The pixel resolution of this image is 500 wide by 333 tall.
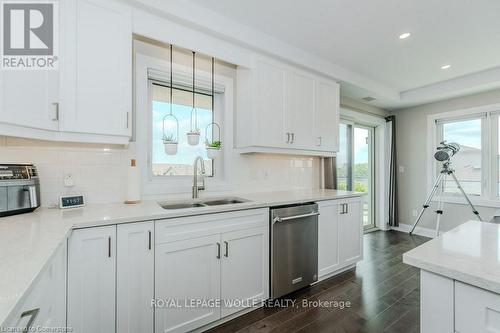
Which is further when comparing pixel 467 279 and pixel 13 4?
pixel 13 4

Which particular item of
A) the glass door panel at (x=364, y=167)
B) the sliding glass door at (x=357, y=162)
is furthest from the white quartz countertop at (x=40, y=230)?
the glass door panel at (x=364, y=167)

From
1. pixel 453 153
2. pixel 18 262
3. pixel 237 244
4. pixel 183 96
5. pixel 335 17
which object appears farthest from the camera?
pixel 453 153

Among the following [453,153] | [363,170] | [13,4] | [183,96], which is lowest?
[363,170]

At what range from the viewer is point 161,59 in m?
2.13

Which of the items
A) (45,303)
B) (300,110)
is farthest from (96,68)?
(300,110)

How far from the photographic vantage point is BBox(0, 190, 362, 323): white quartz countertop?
65 cm

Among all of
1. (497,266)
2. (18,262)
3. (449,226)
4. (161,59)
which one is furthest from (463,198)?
(18,262)

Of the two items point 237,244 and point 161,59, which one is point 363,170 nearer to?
Answer: point 237,244

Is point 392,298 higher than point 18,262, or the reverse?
point 18,262

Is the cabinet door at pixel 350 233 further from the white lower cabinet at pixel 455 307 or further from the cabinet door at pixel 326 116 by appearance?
the white lower cabinet at pixel 455 307

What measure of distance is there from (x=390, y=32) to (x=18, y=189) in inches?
129

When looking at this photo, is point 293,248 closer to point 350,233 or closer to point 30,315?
point 350,233

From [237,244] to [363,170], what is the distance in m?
3.53

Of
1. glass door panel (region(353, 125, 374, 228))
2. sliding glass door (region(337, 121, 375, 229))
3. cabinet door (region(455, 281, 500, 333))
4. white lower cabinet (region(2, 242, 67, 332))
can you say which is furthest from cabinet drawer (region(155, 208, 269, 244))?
glass door panel (region(353, 125, 374, 228))
